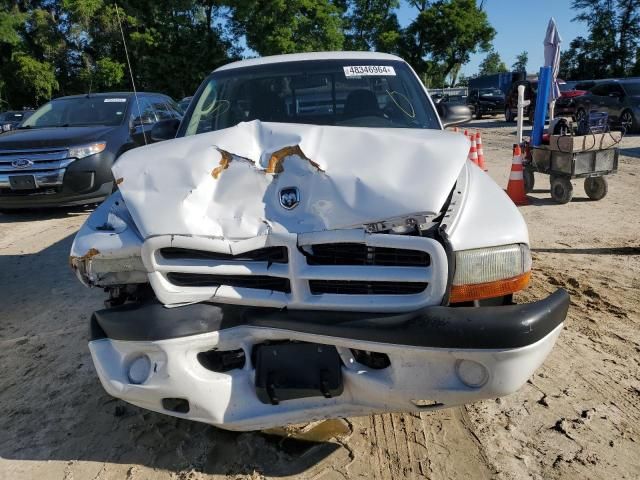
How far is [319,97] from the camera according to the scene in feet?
11.8

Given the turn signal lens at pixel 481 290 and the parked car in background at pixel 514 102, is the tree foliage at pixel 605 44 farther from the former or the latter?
the turn signal lens at pixel 481 290

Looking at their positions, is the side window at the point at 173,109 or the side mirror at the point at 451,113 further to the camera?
the side window at the point at 173,109

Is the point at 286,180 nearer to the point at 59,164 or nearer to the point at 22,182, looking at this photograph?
the point at 59,164

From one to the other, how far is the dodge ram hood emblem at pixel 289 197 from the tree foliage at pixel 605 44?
42711 mm

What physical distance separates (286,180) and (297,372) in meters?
0.82

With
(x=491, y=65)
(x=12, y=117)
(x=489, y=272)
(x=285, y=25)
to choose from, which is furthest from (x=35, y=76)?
(x=491, y=65)

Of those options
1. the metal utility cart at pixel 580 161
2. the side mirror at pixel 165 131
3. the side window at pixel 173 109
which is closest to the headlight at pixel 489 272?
the side mirror at pixel 165 131

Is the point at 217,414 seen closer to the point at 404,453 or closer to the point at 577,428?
the point at 404,453

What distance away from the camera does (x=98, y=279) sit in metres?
2.25

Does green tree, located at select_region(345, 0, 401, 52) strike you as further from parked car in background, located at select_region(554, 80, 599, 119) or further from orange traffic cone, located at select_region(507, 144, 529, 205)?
orange traffic cone, located at select_region(507, 144, 529, 205)

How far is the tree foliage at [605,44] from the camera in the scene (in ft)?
126

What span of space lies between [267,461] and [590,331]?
2506mm

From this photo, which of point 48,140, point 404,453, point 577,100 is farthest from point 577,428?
point 577,100

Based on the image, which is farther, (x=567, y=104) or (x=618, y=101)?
(x=567, y=104)
